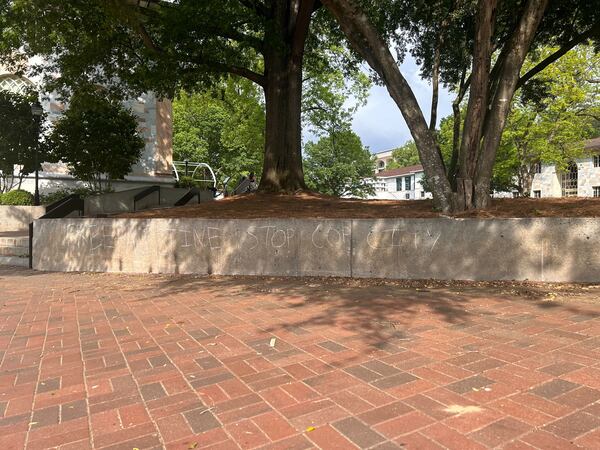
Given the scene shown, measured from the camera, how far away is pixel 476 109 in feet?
26.9

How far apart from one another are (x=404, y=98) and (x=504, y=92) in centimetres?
179

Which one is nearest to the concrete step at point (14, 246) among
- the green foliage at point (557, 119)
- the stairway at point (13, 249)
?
the stairway at point (13, 249)

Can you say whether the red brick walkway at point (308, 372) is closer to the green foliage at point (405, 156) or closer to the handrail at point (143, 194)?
the handrail at point (143, 194)

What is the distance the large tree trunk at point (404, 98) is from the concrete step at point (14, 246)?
944 cm

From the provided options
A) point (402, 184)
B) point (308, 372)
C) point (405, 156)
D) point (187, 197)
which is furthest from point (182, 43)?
point (405, 156)

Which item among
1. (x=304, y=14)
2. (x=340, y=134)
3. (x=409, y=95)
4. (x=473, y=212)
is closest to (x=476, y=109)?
(x=409, y=95)

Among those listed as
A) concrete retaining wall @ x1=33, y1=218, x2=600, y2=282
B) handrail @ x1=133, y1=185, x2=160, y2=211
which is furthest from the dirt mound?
handrail @ x1=133, y1=185, x2=160, y2=211

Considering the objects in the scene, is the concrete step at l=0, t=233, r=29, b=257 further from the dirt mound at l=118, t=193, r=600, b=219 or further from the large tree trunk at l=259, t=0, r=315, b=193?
the large tree trunk at l=259, t=0, r=315, b=193

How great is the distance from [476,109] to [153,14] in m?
8.60

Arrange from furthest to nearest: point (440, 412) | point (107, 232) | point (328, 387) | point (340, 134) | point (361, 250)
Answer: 1. point (340, 134)
2. point (107, 232)
3. point (361, 250)
4. point (328, 387)
5. point (440, 412)

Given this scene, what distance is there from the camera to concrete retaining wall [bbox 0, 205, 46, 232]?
1514cm

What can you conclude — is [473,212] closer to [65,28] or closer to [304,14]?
[304,14]

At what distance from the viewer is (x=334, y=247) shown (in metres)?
7.82

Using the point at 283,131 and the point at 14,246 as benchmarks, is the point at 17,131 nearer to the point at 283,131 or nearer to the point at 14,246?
the point at 14,246
